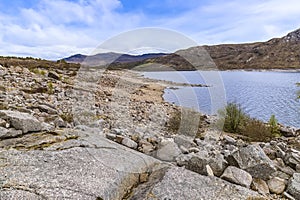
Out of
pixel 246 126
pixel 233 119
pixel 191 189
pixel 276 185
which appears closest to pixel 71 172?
pixel 191 189

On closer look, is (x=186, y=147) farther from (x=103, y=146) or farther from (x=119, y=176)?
(x=119, y=176)

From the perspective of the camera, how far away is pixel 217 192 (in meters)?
3.70

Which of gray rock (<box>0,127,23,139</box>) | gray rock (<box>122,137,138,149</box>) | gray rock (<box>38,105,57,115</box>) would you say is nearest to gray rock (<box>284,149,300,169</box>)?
gray rock (<box>122,137,138,149</box>)

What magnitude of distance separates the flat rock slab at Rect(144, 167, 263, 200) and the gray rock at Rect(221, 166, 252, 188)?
22 centimetres

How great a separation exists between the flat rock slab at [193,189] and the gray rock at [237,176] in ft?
0.71

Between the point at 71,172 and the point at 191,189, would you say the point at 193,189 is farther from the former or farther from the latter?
the point at 71,172

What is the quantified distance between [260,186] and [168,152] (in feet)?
5.76

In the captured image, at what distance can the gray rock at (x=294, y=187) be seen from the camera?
4145 mm

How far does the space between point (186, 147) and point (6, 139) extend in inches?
143

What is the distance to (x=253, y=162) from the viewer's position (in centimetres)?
463

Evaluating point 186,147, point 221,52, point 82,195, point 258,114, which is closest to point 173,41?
point 186,147

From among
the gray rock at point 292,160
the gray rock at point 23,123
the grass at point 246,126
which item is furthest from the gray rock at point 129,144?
the grass at point 246,126

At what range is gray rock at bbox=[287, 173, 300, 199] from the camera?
4.14 meters

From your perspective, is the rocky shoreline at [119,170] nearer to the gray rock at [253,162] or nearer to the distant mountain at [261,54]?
the gray rock at [253,162]
